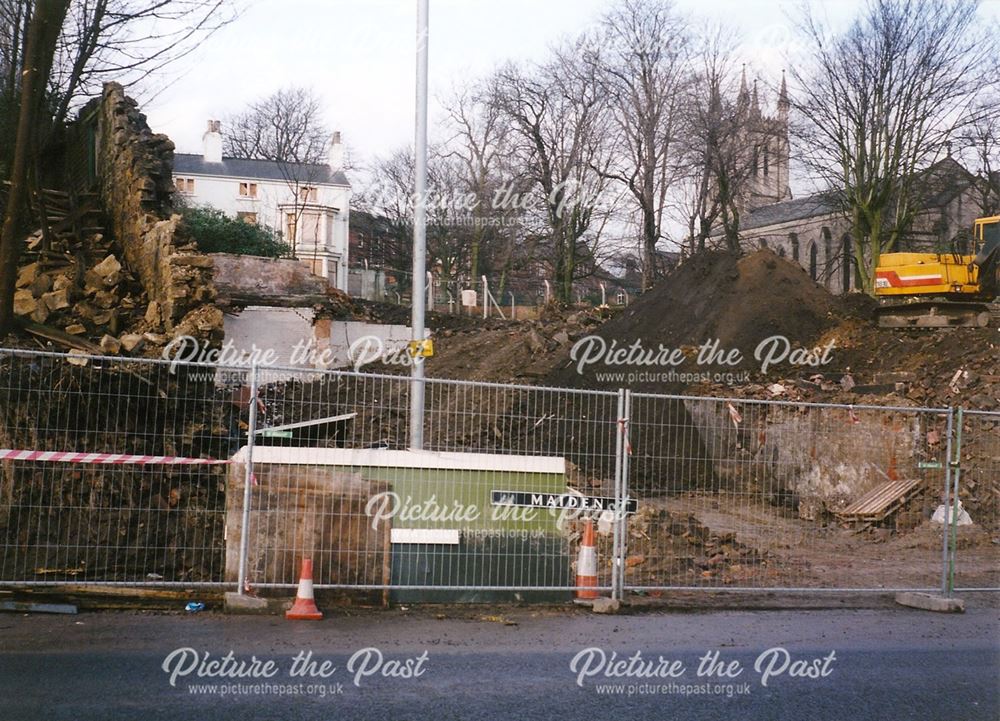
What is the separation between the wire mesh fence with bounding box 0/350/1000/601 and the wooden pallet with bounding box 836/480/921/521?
6.12 ft

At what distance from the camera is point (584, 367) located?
28062 millimetres

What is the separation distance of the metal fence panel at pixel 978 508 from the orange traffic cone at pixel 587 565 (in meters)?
5.00

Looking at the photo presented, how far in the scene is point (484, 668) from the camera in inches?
283

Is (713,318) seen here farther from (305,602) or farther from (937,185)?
(305,602)

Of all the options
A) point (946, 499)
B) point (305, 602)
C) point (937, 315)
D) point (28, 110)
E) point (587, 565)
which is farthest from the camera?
point (937, 315)

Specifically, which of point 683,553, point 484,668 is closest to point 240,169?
point 683,553

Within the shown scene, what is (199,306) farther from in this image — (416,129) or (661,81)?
(661,81)

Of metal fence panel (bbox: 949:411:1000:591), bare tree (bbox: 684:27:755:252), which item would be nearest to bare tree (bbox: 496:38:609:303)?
bare tree (bbox: 684:27:755:252)

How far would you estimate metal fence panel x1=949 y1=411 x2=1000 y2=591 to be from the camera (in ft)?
43.6

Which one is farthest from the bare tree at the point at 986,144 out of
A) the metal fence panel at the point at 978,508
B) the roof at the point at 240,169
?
the roof at the point at 240,169

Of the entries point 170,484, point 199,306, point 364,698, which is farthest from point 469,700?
point 199,306

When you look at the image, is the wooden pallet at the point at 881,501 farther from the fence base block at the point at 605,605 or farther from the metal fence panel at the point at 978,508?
the fence base block at the point at 605,605

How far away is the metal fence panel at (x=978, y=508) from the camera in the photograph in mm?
13289

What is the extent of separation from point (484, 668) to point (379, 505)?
2.35 m
